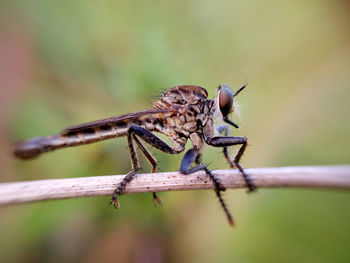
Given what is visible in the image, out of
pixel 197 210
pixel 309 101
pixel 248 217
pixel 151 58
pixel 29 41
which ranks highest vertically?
pixel 29 41

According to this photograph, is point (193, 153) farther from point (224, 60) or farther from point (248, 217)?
point (224, 60)

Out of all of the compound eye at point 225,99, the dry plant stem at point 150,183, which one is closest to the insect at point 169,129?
the compound eye at point 225,99

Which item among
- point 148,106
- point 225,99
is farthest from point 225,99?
point 148,106

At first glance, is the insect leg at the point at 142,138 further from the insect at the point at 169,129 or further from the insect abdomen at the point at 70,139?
the insect abdomen at the point at 70,139

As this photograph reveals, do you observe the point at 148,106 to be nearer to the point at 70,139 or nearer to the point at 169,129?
the point at 169,129

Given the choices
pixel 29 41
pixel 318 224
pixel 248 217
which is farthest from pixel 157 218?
pixel 29 41

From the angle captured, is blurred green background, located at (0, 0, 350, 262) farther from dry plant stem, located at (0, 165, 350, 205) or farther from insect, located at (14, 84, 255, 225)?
dry plant stem, located at (0, 165, 350, 205)
